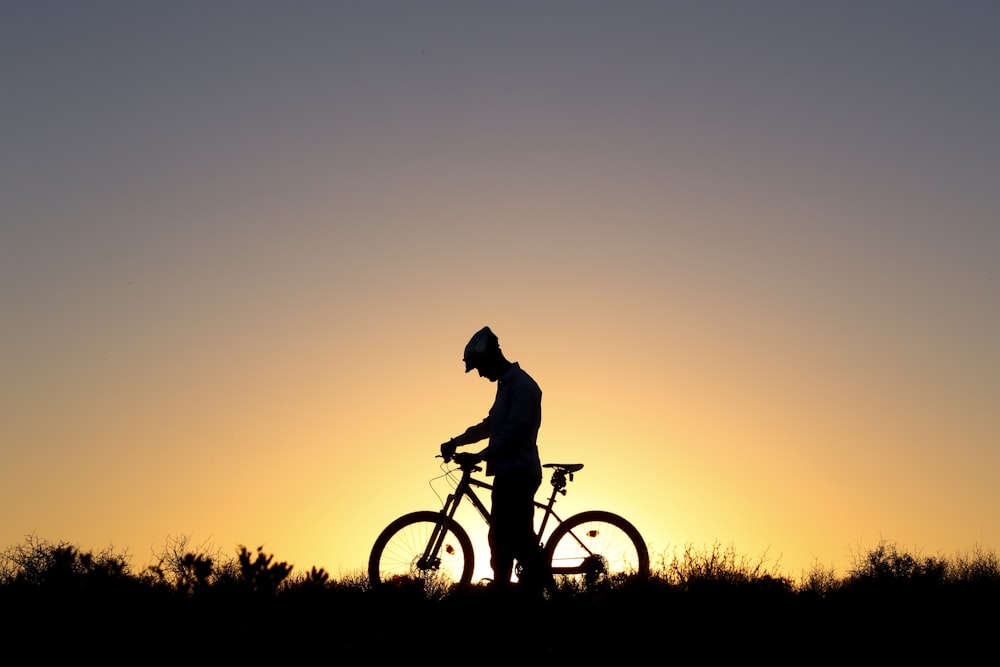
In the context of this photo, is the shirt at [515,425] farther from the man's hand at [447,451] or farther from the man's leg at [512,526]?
the man's hand at [447,451]

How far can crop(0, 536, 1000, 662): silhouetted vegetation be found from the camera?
7516 millimetres

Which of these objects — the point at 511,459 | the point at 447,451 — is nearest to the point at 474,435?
the point at 447,451

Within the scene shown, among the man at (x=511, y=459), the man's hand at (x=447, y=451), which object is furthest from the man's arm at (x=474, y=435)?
the man at (x=511, y=459)

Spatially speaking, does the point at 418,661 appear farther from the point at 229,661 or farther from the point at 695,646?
the point at 695,646

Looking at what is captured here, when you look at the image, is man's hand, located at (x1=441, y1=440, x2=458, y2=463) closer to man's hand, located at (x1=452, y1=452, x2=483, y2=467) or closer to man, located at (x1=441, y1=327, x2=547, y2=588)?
man's hand, located at (x1=452, y1=452, x2=483, y2=467)

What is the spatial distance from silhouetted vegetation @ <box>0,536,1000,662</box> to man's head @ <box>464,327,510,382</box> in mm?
2119

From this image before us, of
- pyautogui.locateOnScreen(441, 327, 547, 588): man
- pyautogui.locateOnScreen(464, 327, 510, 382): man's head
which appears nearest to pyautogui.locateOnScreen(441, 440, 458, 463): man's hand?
pyautogui.locateOnScreen(441, 327, 547, 588): man

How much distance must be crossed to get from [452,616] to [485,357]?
8.51 ft

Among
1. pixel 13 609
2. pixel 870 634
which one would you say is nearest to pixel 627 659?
pixel 870 634

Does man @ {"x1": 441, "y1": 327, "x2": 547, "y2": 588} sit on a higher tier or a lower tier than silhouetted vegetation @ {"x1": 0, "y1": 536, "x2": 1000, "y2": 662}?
higher

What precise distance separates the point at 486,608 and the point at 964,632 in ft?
13.6

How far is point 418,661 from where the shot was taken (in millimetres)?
7254

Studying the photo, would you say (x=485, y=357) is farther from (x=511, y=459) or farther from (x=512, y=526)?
(x=512, y=526)

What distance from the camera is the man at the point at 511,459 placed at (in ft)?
33.9
